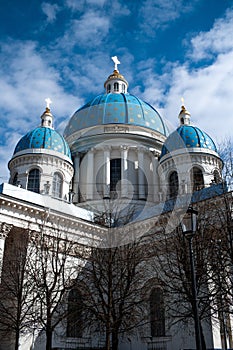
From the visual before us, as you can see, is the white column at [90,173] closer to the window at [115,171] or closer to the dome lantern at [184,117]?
the window at [115,171]

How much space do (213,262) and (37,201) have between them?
13.6m

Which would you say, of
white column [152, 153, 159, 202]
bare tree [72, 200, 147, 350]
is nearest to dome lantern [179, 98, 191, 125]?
white column [152, 153, 159, 202]

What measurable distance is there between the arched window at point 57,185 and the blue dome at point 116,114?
8.38 meters

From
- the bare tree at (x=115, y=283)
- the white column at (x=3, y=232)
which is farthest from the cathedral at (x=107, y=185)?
the bare tree at (x=115, y=283)

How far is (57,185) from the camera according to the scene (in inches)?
1298

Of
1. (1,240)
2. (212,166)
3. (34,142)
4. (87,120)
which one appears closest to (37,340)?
(1,240)

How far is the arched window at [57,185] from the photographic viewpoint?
107 ft

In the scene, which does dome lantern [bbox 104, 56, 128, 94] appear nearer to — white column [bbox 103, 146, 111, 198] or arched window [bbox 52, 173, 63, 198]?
white column [bbox 103, 146, 111, 198]

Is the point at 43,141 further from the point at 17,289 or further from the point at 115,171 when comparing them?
the point at 17,289

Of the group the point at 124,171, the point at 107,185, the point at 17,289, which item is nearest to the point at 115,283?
the point at 17,289

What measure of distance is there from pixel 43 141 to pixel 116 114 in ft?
29.7

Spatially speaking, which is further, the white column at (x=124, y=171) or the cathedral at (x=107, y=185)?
the white column at (x=124, y=171)

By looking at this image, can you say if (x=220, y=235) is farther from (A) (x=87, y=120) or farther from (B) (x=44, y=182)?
(A) (x=87, y=120)

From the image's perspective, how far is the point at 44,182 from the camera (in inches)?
1257
